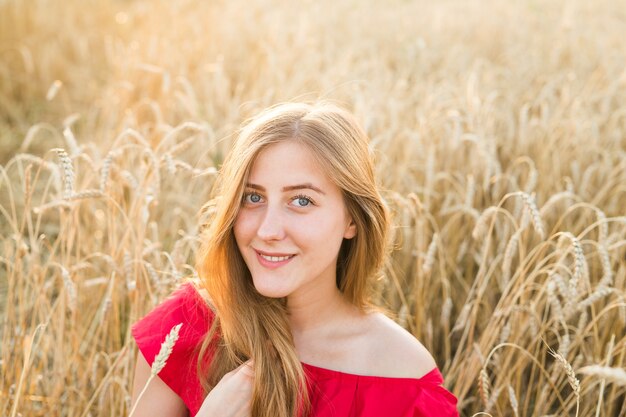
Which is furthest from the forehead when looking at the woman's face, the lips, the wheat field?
the wheat field

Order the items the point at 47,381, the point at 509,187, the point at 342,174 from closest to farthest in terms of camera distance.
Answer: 1. the point at 342,174
2. the point at 47,381
3. the point at 509,187

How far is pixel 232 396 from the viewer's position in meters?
1.60

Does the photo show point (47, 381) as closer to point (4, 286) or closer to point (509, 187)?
point (4, 286)

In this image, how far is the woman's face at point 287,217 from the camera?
5.49 feet

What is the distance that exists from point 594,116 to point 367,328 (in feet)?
6.88

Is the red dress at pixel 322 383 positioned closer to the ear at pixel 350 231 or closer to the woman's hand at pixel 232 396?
the woman's hand at pixel 232 396

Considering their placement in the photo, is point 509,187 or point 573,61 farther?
point 573,61

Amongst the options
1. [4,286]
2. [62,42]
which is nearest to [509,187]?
[4,286]

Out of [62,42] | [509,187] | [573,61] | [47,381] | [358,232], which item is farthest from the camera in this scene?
[62,42]

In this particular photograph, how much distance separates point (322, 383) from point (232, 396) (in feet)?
0.79

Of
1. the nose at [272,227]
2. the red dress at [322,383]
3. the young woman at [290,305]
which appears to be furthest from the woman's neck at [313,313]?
the nose at [272,227]

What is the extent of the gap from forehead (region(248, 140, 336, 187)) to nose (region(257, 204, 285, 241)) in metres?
0.08

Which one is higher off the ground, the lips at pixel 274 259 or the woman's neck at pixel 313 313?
the lips at pixel 274 259

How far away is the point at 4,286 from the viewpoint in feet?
10.0
